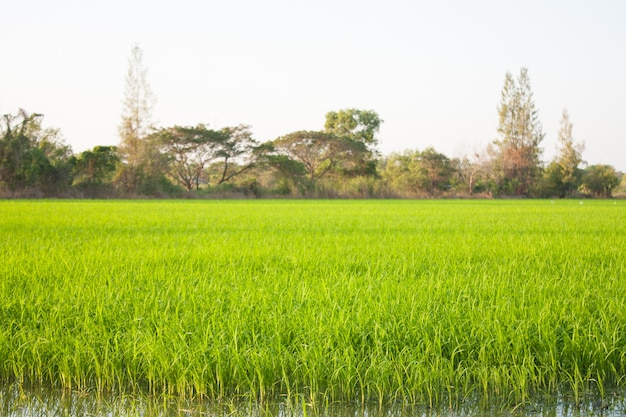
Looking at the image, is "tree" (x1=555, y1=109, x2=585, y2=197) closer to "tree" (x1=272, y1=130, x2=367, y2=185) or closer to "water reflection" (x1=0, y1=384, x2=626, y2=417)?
"tree" (x1=272, y1=130, x2=367, y2=185)

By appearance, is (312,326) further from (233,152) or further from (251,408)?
(233,152)

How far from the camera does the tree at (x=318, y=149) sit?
40.5 metres

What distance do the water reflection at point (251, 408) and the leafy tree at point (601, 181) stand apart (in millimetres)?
43289

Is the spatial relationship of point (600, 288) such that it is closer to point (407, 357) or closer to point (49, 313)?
point (407, 357)

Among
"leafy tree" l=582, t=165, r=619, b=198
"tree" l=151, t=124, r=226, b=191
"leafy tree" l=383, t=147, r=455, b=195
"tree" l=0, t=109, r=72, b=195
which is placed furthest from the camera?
"leafy tree" l=582, t=165, r=619, b=198

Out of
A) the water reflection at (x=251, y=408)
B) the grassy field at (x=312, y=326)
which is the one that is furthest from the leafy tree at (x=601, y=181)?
the water reflection at (x=251, y=408)

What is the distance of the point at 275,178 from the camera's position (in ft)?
123

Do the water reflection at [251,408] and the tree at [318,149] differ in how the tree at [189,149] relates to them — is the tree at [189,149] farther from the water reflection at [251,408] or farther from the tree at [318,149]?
the water reflection at [251,408]

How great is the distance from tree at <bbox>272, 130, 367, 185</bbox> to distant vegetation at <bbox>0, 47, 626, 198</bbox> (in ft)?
0.24

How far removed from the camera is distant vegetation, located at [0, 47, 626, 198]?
28.9 meters

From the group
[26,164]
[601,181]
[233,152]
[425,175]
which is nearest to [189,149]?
[233,152]

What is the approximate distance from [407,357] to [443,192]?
1499 inches

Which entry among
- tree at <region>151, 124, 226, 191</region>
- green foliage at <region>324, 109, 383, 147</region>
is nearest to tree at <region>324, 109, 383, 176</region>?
green foliage at <region>324, 109, 383, 147</region>

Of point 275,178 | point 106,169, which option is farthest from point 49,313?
point 275,178
